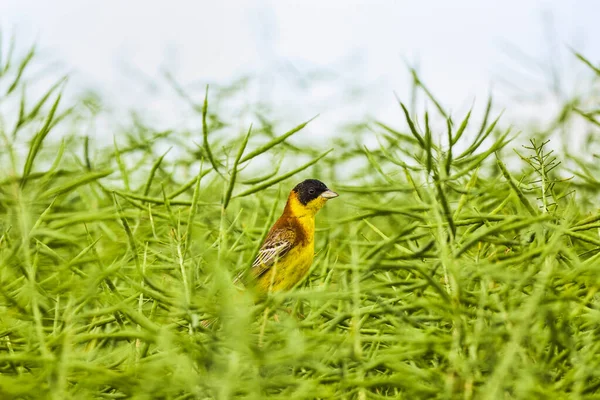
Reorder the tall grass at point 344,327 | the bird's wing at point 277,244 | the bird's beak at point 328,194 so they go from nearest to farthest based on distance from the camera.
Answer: the tall grass at point 344,327, the bird's beak at point 328,194, the bird's wing at point 277,244

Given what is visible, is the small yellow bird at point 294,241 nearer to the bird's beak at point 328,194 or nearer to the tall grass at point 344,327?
the bird's beak at point 328,194

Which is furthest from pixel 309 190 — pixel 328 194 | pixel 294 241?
pixel 294 241

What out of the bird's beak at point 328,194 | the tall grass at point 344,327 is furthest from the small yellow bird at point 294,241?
the tall grass at point 344,327

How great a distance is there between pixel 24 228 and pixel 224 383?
0.41 meters

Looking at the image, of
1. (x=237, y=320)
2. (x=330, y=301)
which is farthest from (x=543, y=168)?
(x=237, y=320)

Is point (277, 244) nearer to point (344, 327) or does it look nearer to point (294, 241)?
point (294, 241)

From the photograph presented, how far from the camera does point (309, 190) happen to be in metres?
4.09

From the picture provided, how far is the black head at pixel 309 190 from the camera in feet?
12.9

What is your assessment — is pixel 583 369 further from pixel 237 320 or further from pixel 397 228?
pixel 397 228

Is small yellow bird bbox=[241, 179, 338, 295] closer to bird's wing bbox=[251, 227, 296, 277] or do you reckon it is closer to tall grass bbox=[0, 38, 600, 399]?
bird's wing bbox=[251, 227, 296, 277]

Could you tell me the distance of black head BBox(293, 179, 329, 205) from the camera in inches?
155

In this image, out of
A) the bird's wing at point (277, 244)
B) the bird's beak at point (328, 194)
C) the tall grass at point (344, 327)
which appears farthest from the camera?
the bird's wing at point (277, 244)

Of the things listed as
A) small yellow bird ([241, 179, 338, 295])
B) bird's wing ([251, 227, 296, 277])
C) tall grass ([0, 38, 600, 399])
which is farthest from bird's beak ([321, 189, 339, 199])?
tall grass ([0, 38, 600, 399])

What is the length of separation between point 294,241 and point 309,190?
283 millimetres
